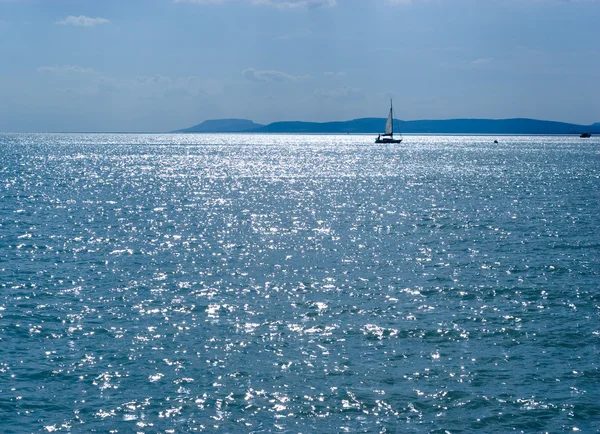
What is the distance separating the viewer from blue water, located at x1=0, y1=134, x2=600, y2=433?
19.6 m

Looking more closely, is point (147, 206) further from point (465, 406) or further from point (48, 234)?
point (465, 406)

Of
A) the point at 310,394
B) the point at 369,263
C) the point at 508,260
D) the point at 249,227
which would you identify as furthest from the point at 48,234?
the point at 310,394

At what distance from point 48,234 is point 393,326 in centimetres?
3383

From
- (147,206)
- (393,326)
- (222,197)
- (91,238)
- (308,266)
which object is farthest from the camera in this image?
(222,197)

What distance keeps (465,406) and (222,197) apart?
6938 centimetres

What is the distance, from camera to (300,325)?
27.8 meters

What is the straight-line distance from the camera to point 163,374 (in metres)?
22.3

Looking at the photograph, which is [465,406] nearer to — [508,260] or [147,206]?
[508,260]

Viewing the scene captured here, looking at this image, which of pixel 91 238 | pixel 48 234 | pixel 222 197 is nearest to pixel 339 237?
pixel 91 238

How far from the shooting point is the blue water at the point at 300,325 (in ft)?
64.3

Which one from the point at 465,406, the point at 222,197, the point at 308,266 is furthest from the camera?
the point at 222,197

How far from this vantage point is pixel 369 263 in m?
41.4

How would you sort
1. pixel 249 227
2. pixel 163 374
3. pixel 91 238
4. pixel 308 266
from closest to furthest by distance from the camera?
pixel 163 374, pixel 308 266, pixel 91 238, pixel 249 227

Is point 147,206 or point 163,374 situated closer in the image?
point 163,374
